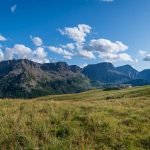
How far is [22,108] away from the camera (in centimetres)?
1842

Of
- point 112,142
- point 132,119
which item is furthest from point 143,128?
point 112,142

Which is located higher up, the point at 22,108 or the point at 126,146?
the point at 22,108

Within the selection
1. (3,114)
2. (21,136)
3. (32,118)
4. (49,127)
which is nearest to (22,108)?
(3,114)

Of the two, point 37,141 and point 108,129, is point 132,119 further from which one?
point 37,141

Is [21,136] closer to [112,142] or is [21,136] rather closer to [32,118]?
[32,118]

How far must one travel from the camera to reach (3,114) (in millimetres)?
16125

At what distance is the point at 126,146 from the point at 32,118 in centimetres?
533

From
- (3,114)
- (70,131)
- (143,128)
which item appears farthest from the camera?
(3,114)

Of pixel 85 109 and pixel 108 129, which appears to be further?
pixel 85 109

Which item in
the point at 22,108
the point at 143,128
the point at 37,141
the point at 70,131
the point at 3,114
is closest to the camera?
the point at 37,141

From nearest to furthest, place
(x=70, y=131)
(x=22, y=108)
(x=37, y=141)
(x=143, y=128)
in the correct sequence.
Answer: (x=37, y=141) < (x=70, y=131) < (x=143, y=128) < (x=22, y=108)

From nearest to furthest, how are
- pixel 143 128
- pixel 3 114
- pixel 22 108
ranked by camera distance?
1. pixel 143 128
2. pixel 3 114
3. pixel 22 108

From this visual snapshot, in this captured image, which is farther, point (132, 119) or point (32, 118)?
point (132, 119)

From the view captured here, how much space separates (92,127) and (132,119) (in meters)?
3.37
